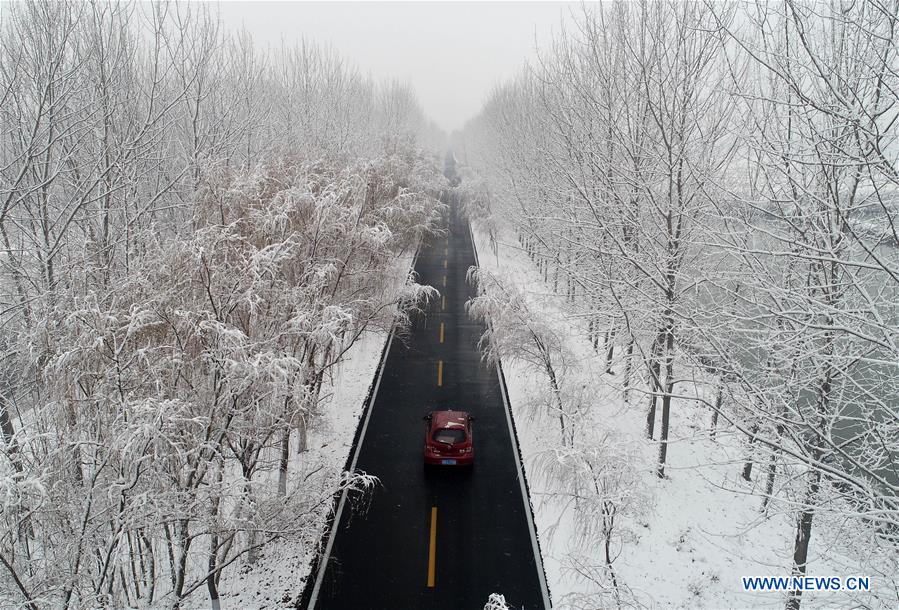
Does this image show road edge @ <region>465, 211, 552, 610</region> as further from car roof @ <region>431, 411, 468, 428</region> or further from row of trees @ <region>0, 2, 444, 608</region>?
row of trees @ <region>0, 2, 444, 608</region>

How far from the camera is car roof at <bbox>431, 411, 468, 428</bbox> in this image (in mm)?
13078

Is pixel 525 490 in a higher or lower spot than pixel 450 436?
lower

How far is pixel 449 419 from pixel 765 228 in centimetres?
920

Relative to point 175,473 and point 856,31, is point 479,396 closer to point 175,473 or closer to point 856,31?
point 175,473

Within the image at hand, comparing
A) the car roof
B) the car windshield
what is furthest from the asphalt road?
the car roof

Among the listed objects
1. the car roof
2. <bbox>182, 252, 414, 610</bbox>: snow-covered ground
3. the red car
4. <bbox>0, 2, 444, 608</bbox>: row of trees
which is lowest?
<bbox>182, 252, 414, 610</bbox>: snow-covered ground

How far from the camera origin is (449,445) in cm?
1270

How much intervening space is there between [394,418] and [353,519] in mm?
4589

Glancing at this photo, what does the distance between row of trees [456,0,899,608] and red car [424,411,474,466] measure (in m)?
4.13

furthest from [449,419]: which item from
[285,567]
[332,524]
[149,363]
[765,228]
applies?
[765,228]

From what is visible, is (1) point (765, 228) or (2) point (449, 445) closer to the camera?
(1) point (765, 228)

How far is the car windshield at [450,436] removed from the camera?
12.8 metres

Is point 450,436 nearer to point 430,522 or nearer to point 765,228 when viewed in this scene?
point 430,522

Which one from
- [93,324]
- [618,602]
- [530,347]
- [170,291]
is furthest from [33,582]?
[530,347]
